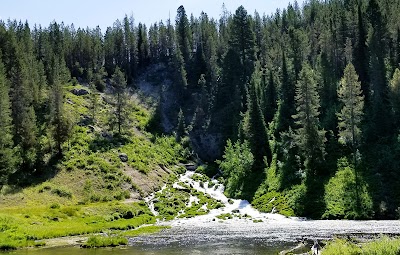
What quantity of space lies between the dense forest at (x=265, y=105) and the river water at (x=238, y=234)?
785 cm

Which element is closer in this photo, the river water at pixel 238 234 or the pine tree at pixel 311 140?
the river water at pixel 238 234

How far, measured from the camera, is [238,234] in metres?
51.0

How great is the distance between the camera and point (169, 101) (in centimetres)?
14875

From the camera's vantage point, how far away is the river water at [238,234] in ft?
128

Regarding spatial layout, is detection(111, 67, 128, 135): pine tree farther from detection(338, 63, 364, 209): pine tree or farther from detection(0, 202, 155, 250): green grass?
detection(338, 63, 364, 209): pine tree

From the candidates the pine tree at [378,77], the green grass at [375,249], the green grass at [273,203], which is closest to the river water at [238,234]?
the green grass at [273,203]

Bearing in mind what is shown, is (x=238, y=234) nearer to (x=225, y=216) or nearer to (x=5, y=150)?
(x=225, y=216)

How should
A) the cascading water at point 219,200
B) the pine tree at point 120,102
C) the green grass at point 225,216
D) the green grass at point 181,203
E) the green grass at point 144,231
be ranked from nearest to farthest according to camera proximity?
the green grass at point 144,231
the cascading water at point 219,200
the green grass at point 225,216
the green grass at point 181,203
the pine tree at point 120,102

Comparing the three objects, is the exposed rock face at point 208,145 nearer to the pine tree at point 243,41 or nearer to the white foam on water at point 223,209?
the white foam on water at point 223,209

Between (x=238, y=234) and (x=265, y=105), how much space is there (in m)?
65.6

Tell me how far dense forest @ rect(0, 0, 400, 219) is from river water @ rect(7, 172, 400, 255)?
25.8 feet

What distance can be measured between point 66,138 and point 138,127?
36636 mm

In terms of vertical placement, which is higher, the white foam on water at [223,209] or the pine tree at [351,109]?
the pine tree at [351,109]

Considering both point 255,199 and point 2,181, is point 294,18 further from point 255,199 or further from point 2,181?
Result: point 2,181
